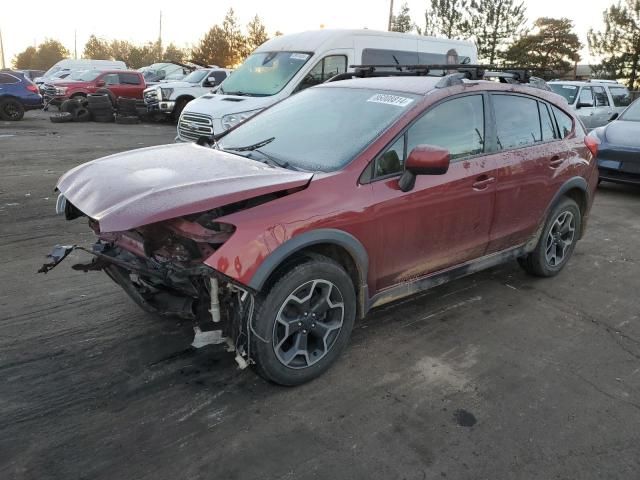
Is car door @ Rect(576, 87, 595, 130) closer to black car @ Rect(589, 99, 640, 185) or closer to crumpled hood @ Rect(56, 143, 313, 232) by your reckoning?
black car @ Rect(589, 99, 640, 185)

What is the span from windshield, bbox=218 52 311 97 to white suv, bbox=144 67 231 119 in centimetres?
783

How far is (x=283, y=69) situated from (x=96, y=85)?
13527mm

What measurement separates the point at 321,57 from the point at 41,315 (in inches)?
300

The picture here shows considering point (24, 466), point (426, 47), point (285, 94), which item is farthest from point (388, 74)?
point (426, 47)

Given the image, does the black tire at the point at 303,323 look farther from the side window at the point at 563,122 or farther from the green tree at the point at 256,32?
the green tree at the point at 256,32

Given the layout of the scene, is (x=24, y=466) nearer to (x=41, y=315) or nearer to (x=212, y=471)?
(x=212, y=471)

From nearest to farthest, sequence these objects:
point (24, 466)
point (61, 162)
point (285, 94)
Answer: point (24, 466) → point (285, 94) → point (61, 162)

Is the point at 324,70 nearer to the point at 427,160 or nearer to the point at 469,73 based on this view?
the point at 469,73

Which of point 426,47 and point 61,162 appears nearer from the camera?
point 61,162

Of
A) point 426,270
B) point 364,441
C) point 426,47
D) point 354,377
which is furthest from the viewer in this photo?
point 426,47

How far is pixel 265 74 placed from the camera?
10.2 m

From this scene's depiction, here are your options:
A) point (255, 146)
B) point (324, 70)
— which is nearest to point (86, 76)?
point (324, 70)

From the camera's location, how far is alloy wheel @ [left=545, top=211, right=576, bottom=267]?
191 inches

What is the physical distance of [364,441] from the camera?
8.94ft
